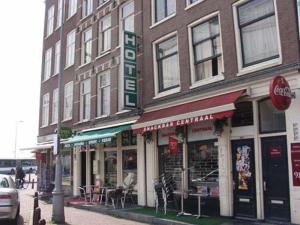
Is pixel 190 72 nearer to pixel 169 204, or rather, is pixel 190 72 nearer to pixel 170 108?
pixel 170 108

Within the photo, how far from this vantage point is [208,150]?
1431 cm

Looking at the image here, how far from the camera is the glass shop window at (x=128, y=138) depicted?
18422 mm

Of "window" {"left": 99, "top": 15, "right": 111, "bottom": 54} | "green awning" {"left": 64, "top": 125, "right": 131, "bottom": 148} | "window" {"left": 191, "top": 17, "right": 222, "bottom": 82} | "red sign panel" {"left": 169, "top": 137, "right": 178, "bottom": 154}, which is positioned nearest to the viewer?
"window" {"left": 191, "top": 17, "right": 222, "bottom": 82}

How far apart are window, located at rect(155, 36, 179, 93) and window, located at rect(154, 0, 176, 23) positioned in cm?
106

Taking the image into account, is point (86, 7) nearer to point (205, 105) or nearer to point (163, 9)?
point (163, 9)

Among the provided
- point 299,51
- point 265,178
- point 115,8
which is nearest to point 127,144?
point 115,8

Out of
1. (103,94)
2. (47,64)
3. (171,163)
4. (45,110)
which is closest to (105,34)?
(103,94)

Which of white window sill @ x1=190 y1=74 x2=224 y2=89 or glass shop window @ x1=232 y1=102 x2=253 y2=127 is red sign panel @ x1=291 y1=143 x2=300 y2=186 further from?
white window sill @ x1=190 y1=74 x2=224 y2=89

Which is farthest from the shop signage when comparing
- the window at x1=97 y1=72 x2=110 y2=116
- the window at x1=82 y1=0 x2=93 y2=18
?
the window at x1=82 y1=0 x2=93 y2=18

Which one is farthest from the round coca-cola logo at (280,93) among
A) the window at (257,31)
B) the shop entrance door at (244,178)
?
the shop entrance door at (244,178)

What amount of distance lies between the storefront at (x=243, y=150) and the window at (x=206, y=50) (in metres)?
1.07

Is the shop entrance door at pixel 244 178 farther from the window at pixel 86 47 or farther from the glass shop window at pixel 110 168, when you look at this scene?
the window at pixel 86 47

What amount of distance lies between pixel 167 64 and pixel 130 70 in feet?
5.77

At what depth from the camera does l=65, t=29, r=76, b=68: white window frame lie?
2561 centimetres
